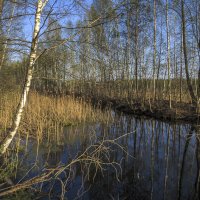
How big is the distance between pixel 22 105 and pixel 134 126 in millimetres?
6241

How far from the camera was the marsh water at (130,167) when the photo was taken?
389cm

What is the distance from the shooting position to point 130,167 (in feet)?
16.3

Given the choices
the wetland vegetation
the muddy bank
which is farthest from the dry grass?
the muddy bank

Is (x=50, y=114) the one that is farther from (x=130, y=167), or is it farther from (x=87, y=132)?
(x=130, y=167)

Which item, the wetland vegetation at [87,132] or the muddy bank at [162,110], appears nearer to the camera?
the wetland vegetation at [87,132]

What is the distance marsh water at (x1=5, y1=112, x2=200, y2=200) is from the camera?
12.8 ft

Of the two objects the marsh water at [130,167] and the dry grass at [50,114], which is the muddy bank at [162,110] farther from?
the dry grass at [50,114]

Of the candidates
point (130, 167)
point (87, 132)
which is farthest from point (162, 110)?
point (130, 167)

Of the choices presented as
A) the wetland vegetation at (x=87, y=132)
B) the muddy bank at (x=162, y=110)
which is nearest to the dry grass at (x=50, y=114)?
the wetland vegetation at (x=87, y=132)

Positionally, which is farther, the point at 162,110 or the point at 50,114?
the point at 162,110

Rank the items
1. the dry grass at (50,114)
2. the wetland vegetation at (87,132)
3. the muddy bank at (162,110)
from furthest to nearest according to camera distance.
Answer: the muddy bank at (162,110) → the dry grass at (50,114) → the wetland vegetation at (87,132)

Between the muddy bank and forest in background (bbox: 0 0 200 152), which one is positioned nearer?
forest in background (bbox: 0 0 200 152)

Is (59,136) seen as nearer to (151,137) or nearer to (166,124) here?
(151,137)

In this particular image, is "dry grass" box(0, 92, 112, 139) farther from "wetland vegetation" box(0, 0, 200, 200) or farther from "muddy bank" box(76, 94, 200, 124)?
"muddy bank" box(76, 94, 200, 124)
